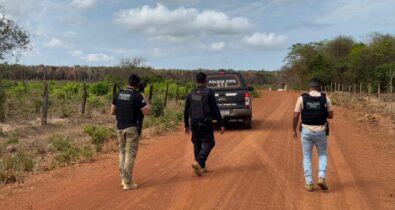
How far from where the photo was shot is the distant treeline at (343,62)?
60.5 m

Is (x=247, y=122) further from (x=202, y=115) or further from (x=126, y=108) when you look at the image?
(x=126, y=108)

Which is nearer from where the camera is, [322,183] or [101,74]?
[322,183]

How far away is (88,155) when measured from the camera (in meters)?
12.5

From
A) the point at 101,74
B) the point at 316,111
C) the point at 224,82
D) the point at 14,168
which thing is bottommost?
the point at 14,168

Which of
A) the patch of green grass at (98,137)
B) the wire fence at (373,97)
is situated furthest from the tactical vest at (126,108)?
the wire fence at (373,97)

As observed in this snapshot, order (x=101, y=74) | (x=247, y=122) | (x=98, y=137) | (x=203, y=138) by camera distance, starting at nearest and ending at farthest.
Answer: (x=203, y=138) < (x=98, y=137) < (x=247, y=122) < (x=101, y=74)

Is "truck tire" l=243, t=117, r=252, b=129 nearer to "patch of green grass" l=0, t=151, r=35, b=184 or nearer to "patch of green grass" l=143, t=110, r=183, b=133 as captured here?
"patch of green grass" l=143, t=110, r=183, b=133

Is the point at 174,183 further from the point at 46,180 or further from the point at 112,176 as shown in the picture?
the point at 46,180

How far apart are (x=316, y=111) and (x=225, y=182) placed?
6.89ft

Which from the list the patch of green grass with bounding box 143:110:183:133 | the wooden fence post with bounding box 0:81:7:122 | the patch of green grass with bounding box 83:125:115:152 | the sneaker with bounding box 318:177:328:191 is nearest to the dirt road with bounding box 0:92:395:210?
the sneaker with bounding box 318:177:328:191

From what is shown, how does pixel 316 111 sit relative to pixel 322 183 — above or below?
above

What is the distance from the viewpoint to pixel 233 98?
17797mm

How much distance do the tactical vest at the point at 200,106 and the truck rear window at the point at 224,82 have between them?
8.23m

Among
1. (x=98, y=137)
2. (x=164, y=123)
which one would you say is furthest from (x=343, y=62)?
(x=98, y=137)
